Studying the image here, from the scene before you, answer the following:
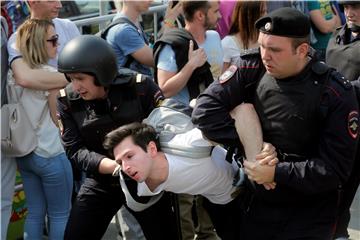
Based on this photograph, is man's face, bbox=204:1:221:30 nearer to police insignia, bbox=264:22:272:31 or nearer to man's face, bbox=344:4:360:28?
man's face, bbox=344:4:360:28

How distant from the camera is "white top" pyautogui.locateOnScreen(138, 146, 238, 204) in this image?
3.01m

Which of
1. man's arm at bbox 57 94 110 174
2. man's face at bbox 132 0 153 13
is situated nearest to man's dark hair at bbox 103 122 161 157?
man's arm at bbox 57 94 110 174

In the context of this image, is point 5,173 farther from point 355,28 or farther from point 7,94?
point 355,28

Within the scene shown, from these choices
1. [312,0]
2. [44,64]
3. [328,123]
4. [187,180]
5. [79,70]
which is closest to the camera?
[328,123]

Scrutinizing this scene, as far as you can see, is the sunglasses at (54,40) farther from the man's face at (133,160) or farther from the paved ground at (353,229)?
the paved ground at (353,229)

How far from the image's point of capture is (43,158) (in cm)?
398

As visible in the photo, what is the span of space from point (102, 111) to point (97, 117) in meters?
0.04

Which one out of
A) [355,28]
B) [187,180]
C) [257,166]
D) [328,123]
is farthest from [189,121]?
[355,28]

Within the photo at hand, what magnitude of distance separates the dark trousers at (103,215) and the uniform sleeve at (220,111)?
643 mm

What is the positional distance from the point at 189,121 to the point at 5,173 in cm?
148

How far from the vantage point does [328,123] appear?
2684mm

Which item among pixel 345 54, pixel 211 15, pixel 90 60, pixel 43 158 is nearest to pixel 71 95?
pixel 90 60

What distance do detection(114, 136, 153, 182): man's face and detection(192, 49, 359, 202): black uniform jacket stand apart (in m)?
0.31

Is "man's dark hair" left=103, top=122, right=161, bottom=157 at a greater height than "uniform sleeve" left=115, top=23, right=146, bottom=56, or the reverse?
"man's dark hair" left=103, top=122, right=161, bottom=157
